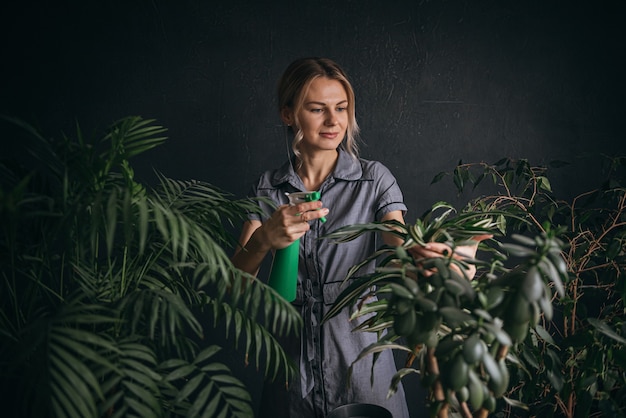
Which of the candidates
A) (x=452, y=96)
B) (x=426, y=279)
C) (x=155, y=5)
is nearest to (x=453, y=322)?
(x=426, y=279)

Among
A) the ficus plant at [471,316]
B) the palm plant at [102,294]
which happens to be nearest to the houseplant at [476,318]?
the ficus plant at [471,316]

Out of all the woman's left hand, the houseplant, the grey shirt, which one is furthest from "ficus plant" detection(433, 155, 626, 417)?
the grey shirt

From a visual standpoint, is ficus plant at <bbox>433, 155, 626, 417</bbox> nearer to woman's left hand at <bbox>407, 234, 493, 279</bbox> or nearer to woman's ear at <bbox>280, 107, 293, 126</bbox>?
woman's left hand at <bbox>407, 234, 493, 279</bbox>

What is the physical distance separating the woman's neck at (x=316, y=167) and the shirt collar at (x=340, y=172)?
3 centimetres

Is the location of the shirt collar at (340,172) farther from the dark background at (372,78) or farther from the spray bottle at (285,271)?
the dark background at (372,78)

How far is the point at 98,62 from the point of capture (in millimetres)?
1733

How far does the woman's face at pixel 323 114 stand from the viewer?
1.34 metres

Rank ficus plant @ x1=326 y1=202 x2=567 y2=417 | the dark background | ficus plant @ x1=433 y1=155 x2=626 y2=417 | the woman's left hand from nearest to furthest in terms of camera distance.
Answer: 1. ficus plant @ x1=326 y1=202 x2=567 y2=417
2. the woman's left hand
3. ficus plant @ x1=433 y1=155 x2=626 y2=417
4. the dark background

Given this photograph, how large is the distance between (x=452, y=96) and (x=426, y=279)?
1.23 metres

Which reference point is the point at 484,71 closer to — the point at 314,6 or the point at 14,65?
the point at 314,6

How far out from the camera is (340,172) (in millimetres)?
1391

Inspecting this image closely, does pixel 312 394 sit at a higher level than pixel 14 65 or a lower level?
lower

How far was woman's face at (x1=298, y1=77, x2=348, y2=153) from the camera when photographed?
4.40 ft

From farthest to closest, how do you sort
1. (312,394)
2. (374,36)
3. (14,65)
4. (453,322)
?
(374,36) → (14,65) → (312,394) → (453,322)
